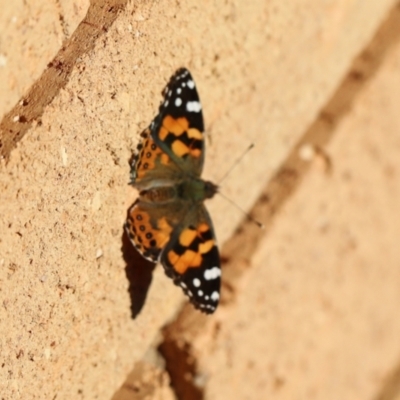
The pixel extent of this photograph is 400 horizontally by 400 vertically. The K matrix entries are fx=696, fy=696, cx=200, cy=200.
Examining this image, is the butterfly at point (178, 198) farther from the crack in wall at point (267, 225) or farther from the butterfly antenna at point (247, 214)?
the crack in wall at point (267, 225)

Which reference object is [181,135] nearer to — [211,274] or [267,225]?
[211,274]

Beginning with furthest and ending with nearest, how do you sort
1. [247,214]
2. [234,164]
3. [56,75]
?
[247,214] → [234,164] → [56,75]

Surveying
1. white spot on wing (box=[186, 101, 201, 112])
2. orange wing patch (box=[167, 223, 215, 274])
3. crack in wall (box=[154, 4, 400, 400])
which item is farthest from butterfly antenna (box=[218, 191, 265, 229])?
white spot on wing (box=[186, 101, 201, 112])

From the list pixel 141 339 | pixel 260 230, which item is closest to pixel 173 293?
pixel 141 339

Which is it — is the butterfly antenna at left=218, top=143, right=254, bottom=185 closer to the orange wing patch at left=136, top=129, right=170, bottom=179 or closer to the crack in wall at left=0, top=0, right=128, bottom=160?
the orange wing patch at left=136, top=129, right=170, bottom=179

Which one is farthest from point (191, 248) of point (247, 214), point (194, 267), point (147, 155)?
point (247, 214)

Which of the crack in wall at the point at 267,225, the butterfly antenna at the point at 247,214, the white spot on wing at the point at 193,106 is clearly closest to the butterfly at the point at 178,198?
the white spot on wing at the point at 193,106
